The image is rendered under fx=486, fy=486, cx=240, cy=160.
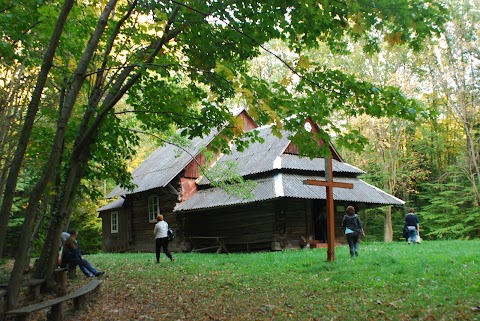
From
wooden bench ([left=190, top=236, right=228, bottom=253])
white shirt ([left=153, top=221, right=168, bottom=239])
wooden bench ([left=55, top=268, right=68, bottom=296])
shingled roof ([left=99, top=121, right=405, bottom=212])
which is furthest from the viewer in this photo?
wooden bench ([left=190, top=236, right=228, bottom=253])

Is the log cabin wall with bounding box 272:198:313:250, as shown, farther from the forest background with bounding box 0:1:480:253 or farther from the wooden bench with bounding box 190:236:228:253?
the forest background with bounding box 0:1:480:253

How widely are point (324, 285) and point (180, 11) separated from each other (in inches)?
250

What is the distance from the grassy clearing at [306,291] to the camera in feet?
24.9

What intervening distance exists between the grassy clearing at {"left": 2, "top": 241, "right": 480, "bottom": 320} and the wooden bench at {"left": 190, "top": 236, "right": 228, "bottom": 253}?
8236 millimetres

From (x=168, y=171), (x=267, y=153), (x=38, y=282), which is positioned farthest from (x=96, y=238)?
(x=38, y=282)

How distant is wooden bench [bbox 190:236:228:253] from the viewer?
2217cm

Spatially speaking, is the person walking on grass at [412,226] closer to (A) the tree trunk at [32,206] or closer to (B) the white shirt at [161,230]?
(B) the white shirt at [161,230]

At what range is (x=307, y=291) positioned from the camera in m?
9.54

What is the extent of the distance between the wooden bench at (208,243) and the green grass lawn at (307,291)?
27.1 feet

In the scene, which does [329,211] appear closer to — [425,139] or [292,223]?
[292,223]

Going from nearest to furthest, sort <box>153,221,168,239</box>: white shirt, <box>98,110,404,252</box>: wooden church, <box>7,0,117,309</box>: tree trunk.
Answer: <box>7,0,117,309</box>: tree trunk → <box>153,221,168,239</box>: white shirt → <box>98,110,404,252</box>: wooden church

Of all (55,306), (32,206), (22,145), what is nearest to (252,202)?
(55,306)

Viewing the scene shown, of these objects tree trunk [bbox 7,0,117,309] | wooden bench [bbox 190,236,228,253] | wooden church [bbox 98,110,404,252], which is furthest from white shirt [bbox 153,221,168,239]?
tree trunk [bbox 7,0,117,309]

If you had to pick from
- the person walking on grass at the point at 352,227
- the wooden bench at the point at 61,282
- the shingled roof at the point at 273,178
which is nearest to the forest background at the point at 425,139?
the shingled roof at the point at 273,178
